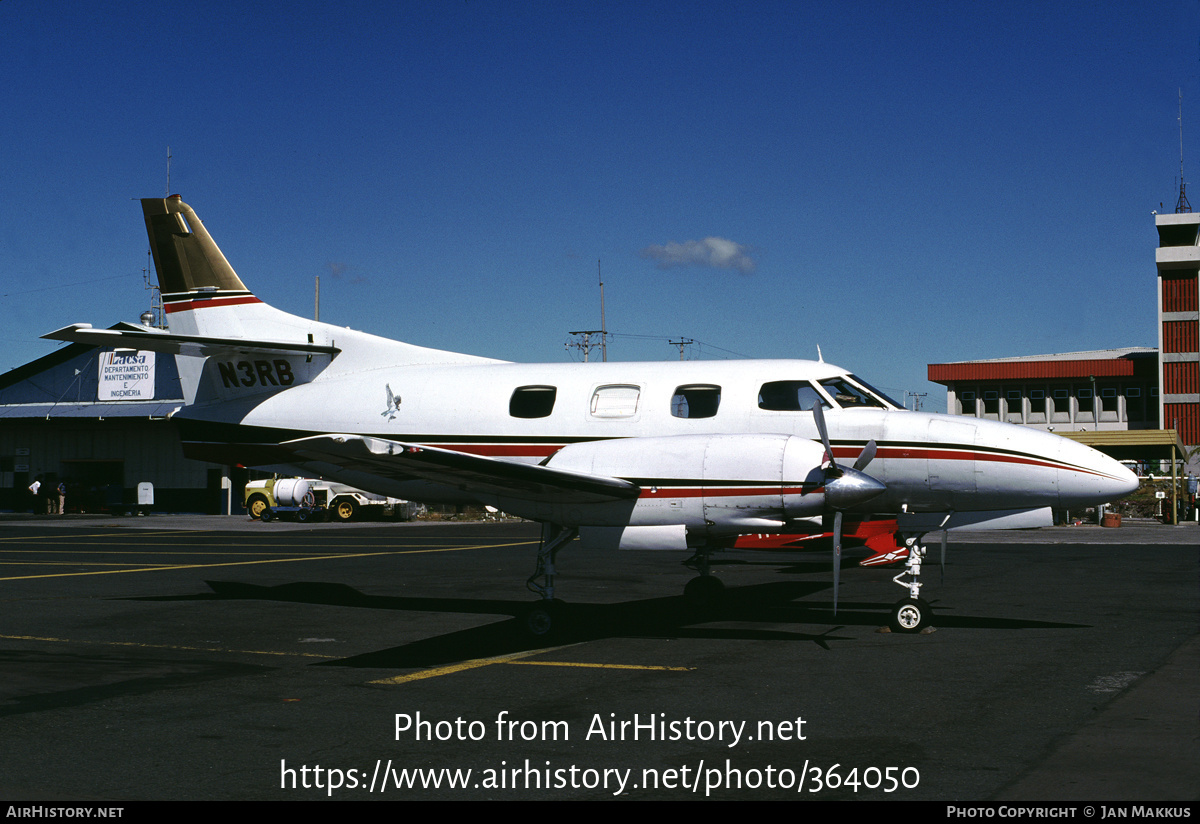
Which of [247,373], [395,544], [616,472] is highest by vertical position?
[247,373]

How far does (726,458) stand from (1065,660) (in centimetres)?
395

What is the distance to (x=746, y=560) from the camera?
22391 millimetres

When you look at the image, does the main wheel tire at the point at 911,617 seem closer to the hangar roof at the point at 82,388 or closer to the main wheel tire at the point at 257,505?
the main wheel tire at the point at 257,505

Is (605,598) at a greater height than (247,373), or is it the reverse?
(247,373)

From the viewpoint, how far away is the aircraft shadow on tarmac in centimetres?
1128

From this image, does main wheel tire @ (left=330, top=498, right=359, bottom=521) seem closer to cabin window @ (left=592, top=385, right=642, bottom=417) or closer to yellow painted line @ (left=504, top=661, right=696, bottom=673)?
cabin window @ (left=592, top=385, right=642, bottom=417)

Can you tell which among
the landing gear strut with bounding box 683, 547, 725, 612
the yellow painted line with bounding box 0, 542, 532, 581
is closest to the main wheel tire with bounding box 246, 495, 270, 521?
the yellow painted line with bounding box 0, 542, 532, 581

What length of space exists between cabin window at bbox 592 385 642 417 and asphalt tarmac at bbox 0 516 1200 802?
2791 millimetres

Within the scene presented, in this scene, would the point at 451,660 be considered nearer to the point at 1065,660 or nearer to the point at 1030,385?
the point at 1065,660

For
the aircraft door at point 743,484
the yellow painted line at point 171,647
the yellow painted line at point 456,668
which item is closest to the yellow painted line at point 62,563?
the yellow painted line at point 171,647

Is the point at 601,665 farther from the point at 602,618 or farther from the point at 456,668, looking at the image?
the point at 602,618

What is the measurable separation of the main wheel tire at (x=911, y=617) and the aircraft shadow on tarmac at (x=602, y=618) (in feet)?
2.44

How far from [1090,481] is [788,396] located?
12.0 feet
